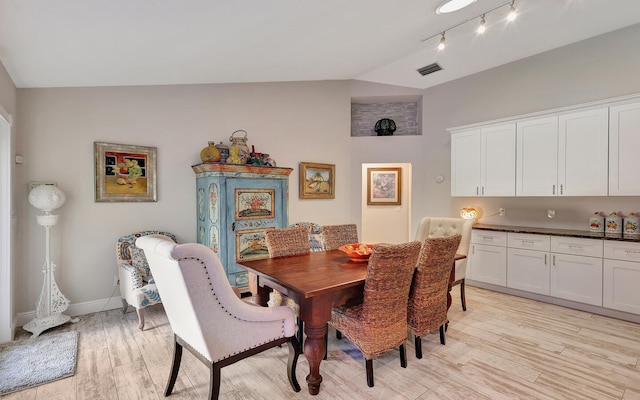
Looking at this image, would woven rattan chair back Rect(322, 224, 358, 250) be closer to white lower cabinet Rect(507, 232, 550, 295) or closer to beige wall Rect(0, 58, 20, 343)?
white lower cabinet Rect(507, 232, 550, 295)

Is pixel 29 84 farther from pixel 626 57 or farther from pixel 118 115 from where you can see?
pixel 626 57

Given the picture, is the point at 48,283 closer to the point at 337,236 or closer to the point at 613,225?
the point at 337,236

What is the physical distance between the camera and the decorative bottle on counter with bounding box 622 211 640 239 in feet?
10.8

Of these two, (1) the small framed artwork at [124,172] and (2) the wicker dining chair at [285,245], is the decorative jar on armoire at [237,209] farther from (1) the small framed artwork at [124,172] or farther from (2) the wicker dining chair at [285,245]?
(2) the wicker dining chair at [285,245]

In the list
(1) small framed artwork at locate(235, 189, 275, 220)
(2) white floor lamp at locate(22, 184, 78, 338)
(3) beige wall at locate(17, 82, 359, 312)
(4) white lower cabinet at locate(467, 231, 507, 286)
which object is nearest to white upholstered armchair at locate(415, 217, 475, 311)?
(4) white lower cabinet at locate(467, 231, 507, 286)

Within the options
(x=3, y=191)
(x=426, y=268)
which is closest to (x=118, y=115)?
(x=3, y=191)

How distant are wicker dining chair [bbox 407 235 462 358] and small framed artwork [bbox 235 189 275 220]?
7.23 feet

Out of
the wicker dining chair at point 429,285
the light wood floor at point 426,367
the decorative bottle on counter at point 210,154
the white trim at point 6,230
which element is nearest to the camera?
the light wood floor at point 426,367

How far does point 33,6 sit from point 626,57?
5.48m

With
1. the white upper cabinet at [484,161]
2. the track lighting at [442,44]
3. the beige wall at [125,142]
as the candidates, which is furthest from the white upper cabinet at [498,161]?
the beige wall at [125,142]

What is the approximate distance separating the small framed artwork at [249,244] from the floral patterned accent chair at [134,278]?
983 mm

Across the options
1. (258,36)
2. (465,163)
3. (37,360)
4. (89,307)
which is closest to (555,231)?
(465,163)

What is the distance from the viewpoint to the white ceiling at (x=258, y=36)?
2.13m

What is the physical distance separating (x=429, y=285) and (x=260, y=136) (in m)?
Answer: 3.15
